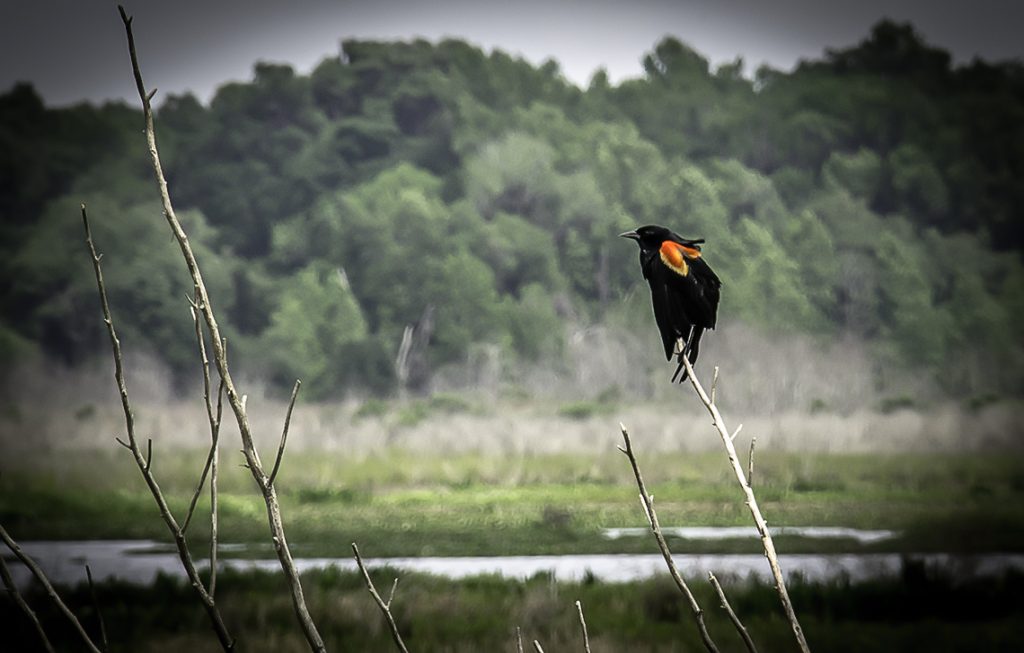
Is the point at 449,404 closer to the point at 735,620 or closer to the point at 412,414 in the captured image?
the point at 412,414

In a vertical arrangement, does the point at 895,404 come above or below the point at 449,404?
above

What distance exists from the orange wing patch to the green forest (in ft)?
146

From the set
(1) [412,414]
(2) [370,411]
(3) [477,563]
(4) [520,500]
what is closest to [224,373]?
(3) [477,563]

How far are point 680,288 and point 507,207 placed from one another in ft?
199

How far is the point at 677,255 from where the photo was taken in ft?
9.21

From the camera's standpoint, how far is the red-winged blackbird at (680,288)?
2.80 metres

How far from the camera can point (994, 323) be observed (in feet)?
185

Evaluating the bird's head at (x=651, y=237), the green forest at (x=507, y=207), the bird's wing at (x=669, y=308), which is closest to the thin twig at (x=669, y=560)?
the bird's wing at (x=669, y=308)

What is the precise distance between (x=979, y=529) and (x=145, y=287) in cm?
3900

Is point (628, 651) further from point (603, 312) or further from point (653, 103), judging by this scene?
point (653, 103)

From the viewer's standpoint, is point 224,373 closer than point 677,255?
Yes

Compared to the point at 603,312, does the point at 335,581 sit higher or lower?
lower

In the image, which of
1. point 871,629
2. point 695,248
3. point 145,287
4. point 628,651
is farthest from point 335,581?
point 145,287

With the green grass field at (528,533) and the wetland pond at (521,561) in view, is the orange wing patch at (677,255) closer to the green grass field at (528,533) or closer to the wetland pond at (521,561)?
the green grass field at (528,533)
